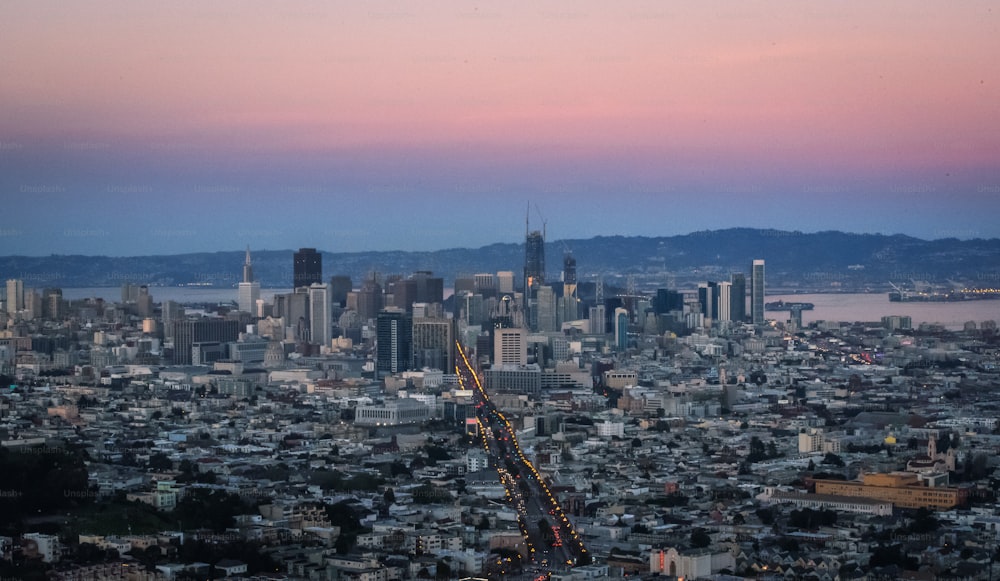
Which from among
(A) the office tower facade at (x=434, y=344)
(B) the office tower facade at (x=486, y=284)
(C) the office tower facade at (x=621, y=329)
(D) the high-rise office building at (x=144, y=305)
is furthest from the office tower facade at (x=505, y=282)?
(A) the office tower facade at (x=434, y=344)

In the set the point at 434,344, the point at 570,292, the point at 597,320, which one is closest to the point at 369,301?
the point at 597,320

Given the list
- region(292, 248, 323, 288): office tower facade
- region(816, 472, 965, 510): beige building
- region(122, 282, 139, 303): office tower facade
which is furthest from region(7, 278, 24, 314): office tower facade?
region(816, 472, 965, 510): beige building

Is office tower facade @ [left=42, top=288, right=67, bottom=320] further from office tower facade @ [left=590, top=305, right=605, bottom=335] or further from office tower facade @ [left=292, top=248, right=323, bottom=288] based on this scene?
office tower facade @ [left=590, top=305, right=605, bottom=335]

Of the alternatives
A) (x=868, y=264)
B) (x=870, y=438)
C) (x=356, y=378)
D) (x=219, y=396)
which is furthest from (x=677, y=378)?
(x=868, y=264)

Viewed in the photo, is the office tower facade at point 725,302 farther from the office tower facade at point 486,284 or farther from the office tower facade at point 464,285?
the office tower facade at point 464,285

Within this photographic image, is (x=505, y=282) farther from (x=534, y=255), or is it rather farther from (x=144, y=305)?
(x=144, y=305)
